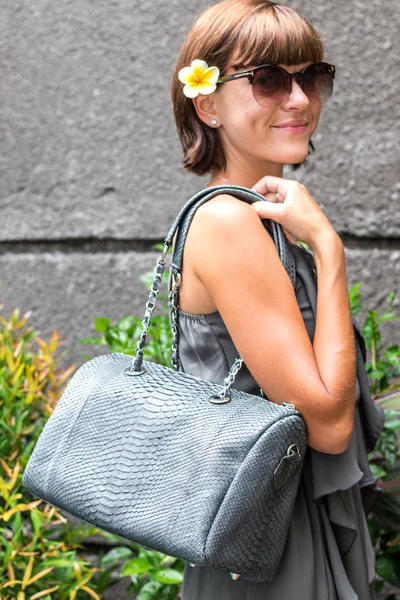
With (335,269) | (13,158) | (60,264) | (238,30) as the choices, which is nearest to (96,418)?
(335,269)

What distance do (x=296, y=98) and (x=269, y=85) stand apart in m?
0.07

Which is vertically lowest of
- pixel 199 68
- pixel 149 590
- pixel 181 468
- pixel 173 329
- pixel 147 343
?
pixel 149 590

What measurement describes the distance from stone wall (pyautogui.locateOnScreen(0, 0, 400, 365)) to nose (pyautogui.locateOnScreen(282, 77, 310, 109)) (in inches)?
57.7

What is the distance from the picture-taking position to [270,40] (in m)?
1.72

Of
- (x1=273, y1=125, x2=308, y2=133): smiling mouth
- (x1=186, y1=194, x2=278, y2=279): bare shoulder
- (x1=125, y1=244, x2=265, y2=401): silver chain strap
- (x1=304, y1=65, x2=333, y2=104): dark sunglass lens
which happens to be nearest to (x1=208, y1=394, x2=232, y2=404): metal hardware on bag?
(x1=125, y1=244, x2=265, y2=401): silver chain strap

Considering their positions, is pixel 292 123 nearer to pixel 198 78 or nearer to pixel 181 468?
pixel 198 78

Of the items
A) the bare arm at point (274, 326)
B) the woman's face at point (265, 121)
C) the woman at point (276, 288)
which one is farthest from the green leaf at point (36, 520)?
the woman's face at point (265, 121)

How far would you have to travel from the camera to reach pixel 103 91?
3477 mm

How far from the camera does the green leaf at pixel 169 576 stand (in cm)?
230

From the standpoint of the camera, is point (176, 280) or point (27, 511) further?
point (27, 511)

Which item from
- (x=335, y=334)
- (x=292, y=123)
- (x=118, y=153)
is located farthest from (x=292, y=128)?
(x=118, y=153)

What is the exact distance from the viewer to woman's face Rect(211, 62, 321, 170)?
176 centimetres

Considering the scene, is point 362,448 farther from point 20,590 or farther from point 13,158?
point 13,158

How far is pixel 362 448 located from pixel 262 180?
2.10 feet
